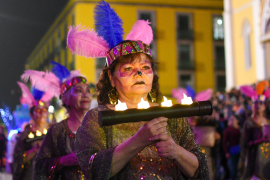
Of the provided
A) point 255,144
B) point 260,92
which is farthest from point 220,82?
point 255,144

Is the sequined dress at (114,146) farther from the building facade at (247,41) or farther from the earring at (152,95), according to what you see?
the building facade at (247,41)

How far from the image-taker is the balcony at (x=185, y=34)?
29516 mm

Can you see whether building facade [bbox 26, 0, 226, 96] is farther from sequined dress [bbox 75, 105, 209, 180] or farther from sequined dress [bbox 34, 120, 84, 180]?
sequined dress [bbox 75, 105, 209, 180]

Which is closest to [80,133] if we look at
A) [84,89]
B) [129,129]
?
[129,129]

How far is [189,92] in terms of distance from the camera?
8398mm

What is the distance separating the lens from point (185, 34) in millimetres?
29656

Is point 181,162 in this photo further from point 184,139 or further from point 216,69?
point 216,69

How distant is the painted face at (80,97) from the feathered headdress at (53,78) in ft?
0.65

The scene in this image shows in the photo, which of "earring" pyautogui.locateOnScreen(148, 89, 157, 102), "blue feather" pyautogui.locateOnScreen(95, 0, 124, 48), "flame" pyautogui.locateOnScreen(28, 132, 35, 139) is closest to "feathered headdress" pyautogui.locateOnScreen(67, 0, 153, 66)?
"blue feather" pyautogui.locateOnScreen(95, 0, 124, 48)

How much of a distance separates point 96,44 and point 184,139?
0.95 meters

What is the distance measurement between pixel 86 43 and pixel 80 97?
1772mm

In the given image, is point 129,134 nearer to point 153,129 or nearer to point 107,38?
point 153,129

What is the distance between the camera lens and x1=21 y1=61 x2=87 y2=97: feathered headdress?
→ 4.98 metres

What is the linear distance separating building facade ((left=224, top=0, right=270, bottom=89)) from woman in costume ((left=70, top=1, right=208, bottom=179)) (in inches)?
586
